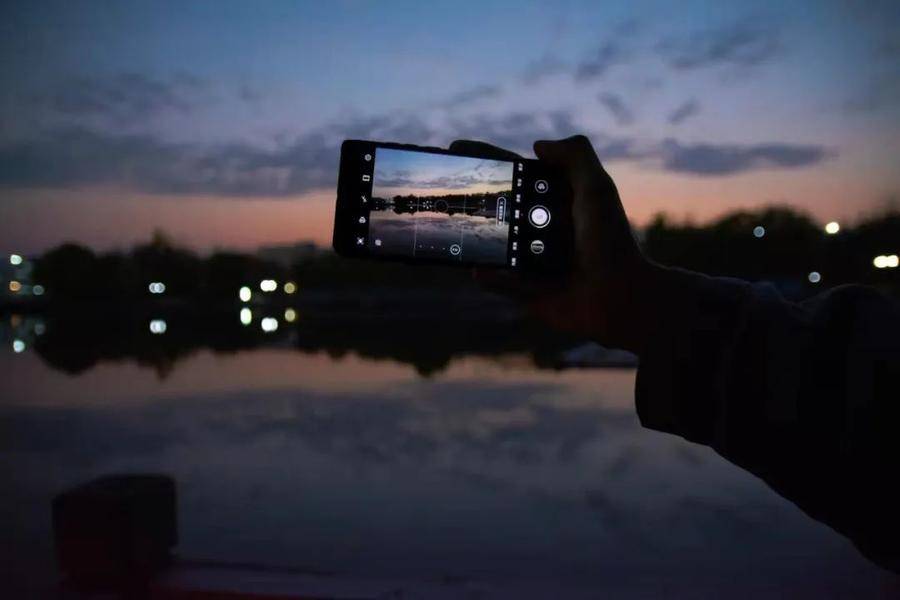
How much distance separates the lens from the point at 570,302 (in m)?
1.24

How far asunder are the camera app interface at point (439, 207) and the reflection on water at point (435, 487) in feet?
8.55

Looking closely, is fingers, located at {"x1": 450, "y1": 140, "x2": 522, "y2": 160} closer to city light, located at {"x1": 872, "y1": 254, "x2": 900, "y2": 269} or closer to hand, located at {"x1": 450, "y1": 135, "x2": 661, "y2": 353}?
hand, located at {"x1": 450, "y1": 135, "x2": 661, "y2": 353}

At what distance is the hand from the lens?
103cm

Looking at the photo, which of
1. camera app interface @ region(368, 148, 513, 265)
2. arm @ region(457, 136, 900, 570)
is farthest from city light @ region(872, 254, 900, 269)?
arm @ region(457, 136, 900, 570)

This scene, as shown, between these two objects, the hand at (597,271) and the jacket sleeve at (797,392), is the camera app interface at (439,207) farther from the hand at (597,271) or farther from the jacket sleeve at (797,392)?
the jacket sleeve at (797,392)

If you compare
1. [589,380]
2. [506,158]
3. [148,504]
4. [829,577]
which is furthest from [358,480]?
[589,380]

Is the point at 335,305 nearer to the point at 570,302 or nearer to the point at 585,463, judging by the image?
the point at 585,463

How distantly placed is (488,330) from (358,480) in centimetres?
2127

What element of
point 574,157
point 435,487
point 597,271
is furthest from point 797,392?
point 435,487

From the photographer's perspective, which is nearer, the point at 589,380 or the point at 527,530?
the point at 527,530

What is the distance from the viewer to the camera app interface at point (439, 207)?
1.47 metres

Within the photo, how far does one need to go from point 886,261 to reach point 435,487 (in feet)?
101

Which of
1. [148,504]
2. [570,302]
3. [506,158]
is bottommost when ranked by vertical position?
[148,504]

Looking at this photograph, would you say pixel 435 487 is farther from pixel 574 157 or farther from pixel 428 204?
pixel 574 157
